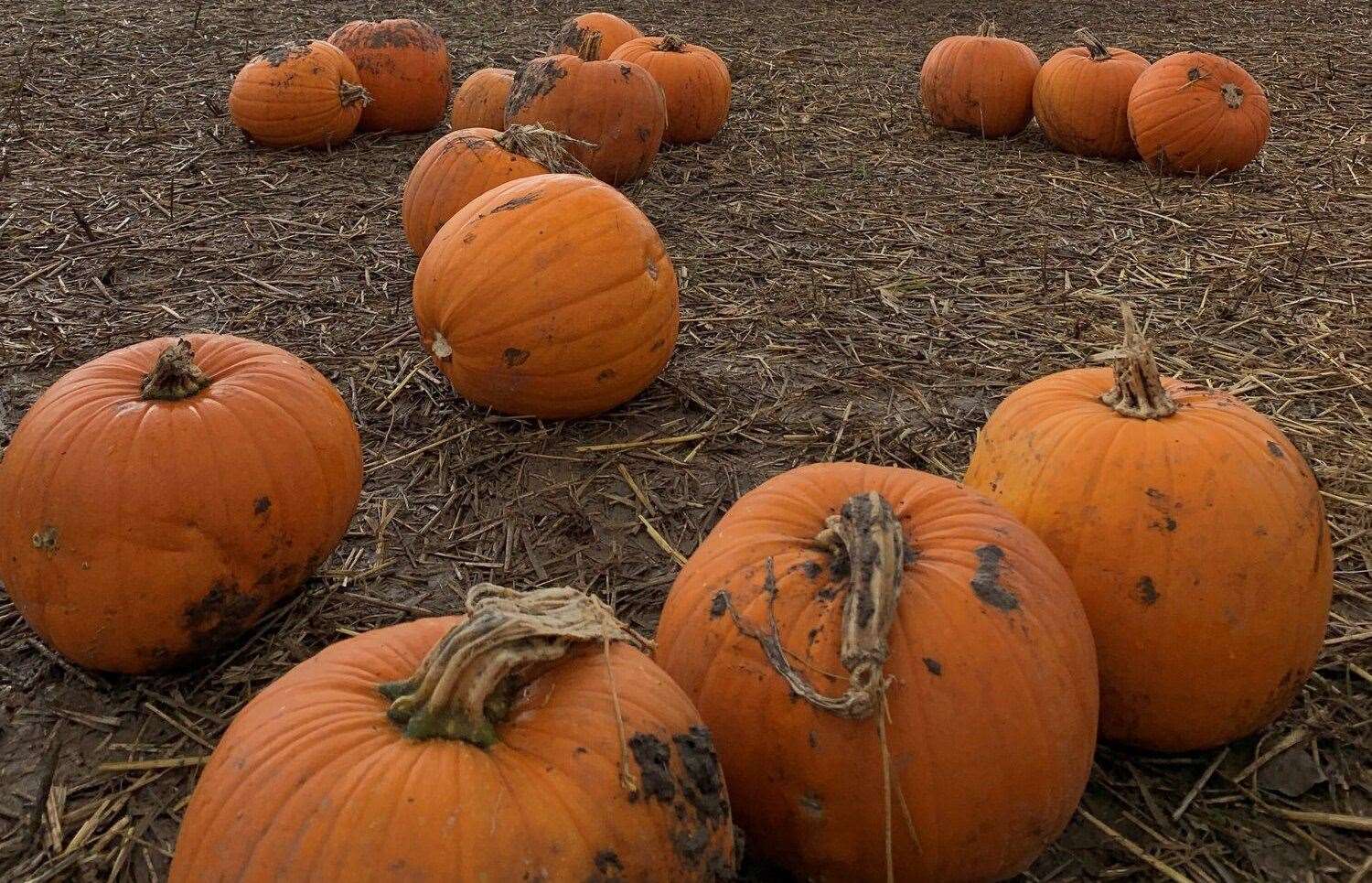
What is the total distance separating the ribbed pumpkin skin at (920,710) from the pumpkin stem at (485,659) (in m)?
0.37

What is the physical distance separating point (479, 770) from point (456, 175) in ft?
12.0

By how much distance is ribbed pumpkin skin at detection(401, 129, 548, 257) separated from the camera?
482cm

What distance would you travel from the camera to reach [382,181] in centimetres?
666

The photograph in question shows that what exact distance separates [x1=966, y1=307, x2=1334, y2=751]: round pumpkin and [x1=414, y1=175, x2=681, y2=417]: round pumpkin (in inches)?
66.3

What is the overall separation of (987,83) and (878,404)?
433cm

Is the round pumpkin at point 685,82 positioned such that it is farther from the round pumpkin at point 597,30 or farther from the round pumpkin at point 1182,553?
the round pumpkin at point 1182,553

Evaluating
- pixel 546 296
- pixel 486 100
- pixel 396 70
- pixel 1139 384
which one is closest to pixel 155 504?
pixel 546 296

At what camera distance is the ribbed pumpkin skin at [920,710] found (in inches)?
77.3

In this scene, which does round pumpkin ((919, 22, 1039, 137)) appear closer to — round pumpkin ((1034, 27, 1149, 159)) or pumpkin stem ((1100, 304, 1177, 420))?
round pumpkin ((1034, 27, 1149, 159))

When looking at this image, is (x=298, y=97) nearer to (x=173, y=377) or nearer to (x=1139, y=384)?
(x=173, y=377)

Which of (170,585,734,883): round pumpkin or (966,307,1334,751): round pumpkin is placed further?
(966,307,1334,751): round pumpkin

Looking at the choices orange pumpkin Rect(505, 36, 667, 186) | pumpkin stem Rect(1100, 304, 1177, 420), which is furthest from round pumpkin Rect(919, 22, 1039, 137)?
pumpkin stem Rect(1100, 304, 1177, 420)

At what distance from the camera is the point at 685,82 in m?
7.07

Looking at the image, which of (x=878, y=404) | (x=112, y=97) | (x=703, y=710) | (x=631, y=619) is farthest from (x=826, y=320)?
(x=112, y=97)
